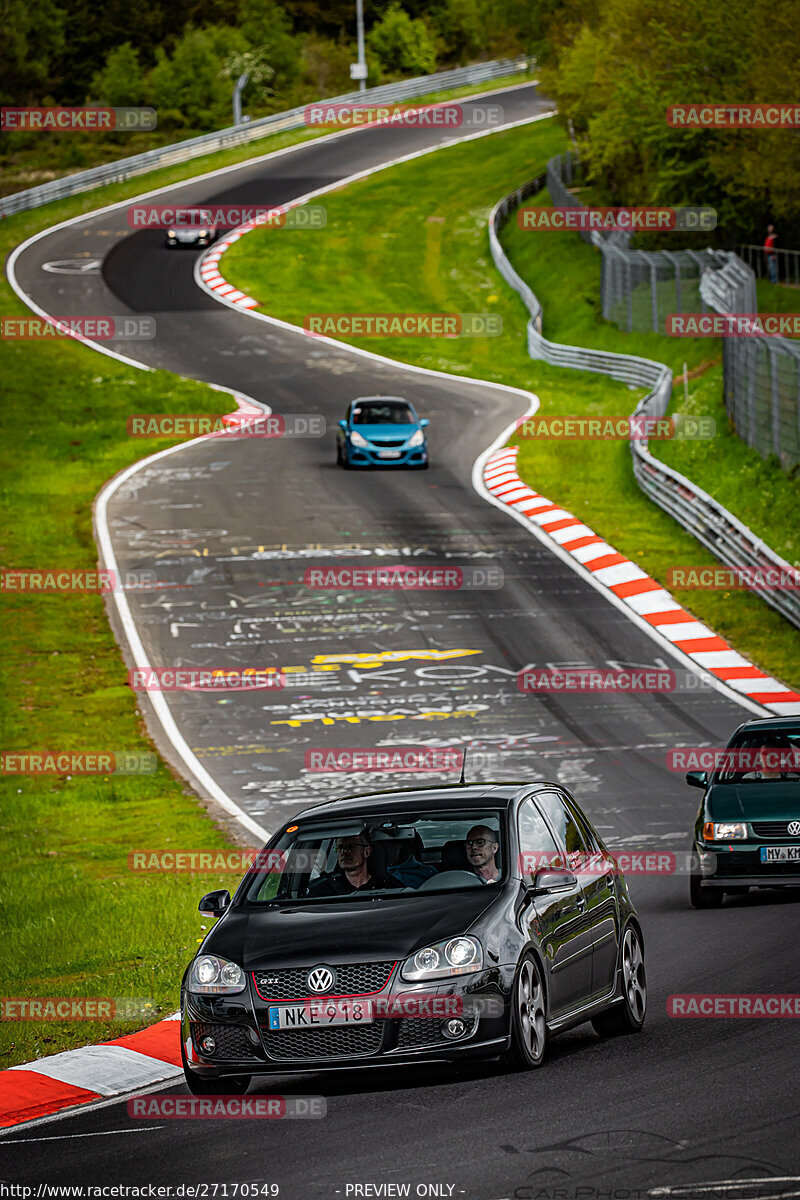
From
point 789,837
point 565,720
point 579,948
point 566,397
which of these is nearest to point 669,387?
point 566,397

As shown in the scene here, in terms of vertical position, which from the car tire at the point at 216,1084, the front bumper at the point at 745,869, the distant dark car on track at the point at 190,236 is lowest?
the front bumper at the point at 745,869

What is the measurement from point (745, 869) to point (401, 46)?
328 ft

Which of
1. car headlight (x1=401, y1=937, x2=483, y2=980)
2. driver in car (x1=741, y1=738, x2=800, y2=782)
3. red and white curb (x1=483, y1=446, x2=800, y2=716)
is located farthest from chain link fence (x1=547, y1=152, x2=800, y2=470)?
car headlight (x1=401, y1=937, x2=483, y2=980)

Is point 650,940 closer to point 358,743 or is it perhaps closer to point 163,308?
point 358,743

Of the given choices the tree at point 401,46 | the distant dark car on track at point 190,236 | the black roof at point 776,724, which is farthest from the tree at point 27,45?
the black roof at point 776,724

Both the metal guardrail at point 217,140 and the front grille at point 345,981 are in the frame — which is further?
the metal guardrail at point 217,140

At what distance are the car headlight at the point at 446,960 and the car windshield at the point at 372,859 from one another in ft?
2.11

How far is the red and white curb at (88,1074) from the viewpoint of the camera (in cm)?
895

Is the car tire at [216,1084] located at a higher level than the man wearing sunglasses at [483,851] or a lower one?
lower

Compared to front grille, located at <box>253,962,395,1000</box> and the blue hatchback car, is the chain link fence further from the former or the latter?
front grille, located at <box>253,962,395,1000</box>

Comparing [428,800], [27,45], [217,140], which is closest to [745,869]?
[428,800]

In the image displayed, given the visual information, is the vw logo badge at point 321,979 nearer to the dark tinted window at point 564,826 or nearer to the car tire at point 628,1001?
the dark tinted window at point 564,826

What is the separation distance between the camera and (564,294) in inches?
2293

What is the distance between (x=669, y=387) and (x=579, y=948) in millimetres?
31340
